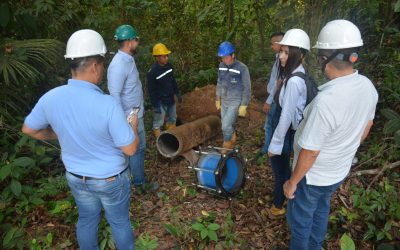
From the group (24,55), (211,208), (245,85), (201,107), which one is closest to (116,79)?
(24,55)

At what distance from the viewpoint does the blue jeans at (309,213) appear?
2.61 meters

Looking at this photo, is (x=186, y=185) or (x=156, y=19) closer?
(x=186, y=185)

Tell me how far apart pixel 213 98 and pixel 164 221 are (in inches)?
138

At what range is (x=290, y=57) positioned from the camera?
3.05 metres

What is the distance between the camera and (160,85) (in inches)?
232

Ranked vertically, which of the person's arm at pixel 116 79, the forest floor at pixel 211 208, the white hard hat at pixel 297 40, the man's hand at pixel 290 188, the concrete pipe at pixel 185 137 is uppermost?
the white hard hat at pixel 297 40

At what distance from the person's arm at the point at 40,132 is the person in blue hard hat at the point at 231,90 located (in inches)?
115

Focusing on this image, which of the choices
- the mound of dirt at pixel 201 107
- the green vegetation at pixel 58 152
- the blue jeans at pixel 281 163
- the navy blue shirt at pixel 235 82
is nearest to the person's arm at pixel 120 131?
the green vegetation at pixel 58 152

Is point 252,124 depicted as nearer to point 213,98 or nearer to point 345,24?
point 213,98

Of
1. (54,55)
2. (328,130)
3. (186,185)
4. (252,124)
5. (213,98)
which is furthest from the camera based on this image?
(213,98)

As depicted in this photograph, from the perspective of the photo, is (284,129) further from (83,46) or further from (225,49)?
(225,49)

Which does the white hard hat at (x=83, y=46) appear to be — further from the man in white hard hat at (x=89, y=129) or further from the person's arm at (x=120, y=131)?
the person's arm at (x=120, y=131)

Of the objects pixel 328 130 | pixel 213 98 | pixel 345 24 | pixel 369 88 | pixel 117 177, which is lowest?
pixel 213 98

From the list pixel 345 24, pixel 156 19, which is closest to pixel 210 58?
pixel 156 19
